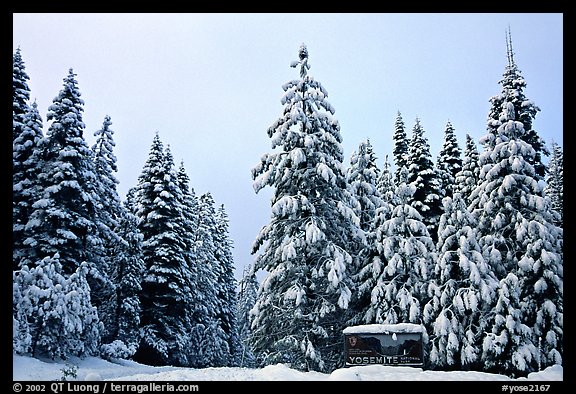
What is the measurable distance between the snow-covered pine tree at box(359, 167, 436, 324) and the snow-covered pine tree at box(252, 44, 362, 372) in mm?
2073

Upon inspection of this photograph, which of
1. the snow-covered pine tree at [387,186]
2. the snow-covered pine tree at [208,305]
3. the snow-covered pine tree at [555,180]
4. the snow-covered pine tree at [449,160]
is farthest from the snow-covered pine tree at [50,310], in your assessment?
the snow-covered pine tree at [555,180]

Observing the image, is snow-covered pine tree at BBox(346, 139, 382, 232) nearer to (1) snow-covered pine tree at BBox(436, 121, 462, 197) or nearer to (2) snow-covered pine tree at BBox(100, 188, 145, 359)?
(1) snow-covered pine tree at BBox(436, 121, 462, 197)

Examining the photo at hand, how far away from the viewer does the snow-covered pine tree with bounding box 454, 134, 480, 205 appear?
26562mm

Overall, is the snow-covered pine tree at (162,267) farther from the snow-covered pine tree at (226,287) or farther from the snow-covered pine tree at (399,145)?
the snow-covered pine tree at (399,145)

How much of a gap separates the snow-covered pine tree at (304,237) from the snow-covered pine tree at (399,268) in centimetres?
207

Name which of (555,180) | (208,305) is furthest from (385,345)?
(555,180)

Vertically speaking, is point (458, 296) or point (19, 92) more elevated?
point (19, 92)

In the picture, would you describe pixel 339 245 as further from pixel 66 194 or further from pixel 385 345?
pixel 66 194

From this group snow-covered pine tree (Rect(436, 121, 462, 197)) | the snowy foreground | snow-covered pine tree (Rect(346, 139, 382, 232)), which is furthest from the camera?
snow-covered pine tree (Rect(436, 121, 462, 197))

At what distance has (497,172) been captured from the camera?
22656 mm

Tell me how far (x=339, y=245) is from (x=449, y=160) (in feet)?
43.4

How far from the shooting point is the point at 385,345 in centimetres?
1588

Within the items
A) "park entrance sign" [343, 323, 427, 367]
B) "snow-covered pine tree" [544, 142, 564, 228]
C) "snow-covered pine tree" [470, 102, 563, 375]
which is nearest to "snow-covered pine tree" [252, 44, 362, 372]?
"park entrance sign" [343, 323, 427, 367]

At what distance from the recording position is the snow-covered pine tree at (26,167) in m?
23.9
